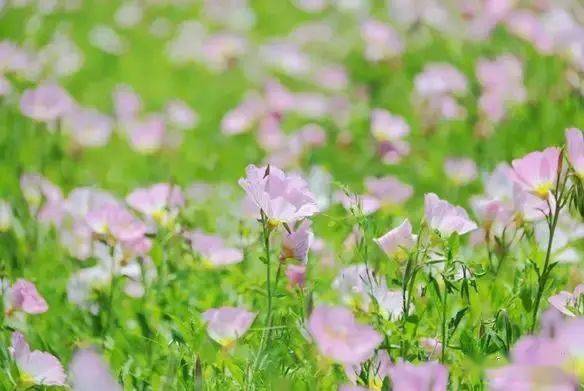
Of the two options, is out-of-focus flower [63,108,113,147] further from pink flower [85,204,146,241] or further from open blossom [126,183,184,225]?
pink flower [85,204,146,241]

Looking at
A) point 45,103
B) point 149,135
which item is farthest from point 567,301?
point 149,135

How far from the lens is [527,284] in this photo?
157cm

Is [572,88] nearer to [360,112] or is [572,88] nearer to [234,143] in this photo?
[360,112]

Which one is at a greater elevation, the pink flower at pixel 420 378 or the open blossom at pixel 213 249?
the pink flower at pixel 420 378

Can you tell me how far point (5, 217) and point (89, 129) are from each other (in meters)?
0.67

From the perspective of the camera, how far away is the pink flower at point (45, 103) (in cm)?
226

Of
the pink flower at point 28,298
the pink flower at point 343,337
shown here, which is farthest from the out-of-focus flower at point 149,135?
the pink flower at point 343,337

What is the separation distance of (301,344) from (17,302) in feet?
1.33

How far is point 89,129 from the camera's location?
2.57 meters

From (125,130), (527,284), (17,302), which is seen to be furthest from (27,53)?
(527,284)

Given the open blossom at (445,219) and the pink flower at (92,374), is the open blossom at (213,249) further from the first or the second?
the pink flower at (92,374)

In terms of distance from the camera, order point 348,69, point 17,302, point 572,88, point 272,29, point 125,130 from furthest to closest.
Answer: point 272,29 < point 348,69 < point 125,130 < point 572,88 < point 17,302

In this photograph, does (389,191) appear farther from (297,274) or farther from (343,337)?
(343,337)

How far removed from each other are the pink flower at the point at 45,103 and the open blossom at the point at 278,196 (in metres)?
1.09
